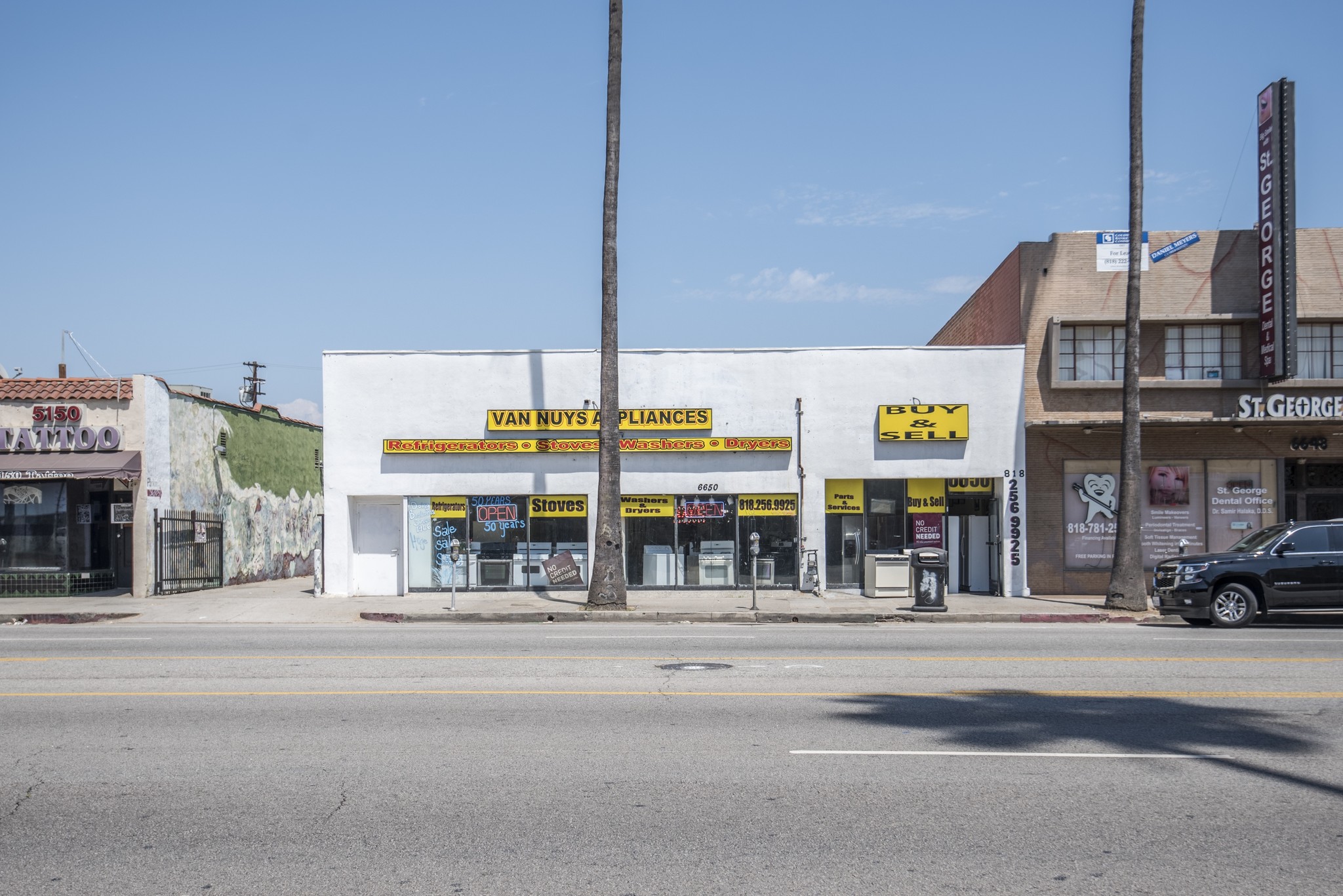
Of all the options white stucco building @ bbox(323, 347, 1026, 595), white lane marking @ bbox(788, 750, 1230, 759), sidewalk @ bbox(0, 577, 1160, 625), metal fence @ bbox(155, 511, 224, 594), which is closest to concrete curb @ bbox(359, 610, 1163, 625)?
sidewalk @ bbox(0, 577, 1160, 625)

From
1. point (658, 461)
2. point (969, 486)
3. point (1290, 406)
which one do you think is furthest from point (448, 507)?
point (1290, 406)

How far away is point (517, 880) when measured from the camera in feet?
17.4

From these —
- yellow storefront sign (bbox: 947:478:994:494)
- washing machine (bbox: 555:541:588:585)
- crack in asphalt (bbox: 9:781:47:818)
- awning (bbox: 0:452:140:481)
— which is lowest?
crack in asphalt (bbox: 9:781:47:818)

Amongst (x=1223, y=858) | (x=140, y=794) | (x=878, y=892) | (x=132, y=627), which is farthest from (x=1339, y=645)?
(x=132, y=627)

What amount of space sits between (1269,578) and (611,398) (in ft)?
38.7

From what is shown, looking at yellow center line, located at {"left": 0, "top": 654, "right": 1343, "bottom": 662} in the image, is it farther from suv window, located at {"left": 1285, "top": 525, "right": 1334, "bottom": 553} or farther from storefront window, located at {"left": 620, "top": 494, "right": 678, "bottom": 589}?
storefront window, located at {"left": 620, "top": 494, "right": 678, "bottom": 589}

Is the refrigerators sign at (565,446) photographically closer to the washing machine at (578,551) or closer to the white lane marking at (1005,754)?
the washing machine at (578,551)

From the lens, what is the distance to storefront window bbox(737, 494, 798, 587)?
23438mm

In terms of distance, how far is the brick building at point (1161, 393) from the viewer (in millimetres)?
22672

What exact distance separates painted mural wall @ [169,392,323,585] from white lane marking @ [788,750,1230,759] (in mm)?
18048

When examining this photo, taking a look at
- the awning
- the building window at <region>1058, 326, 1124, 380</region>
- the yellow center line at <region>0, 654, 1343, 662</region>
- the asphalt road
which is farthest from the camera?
the building window at <region>1058, 326, 1124, 380</region>

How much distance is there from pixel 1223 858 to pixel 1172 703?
456 cm

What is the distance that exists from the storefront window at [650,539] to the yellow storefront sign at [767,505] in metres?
1.58

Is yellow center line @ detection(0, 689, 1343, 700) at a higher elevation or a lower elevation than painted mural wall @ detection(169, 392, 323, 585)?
lower
